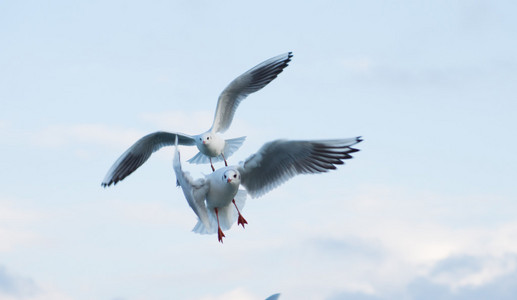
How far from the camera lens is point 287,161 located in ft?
36.2

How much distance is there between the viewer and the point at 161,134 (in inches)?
566

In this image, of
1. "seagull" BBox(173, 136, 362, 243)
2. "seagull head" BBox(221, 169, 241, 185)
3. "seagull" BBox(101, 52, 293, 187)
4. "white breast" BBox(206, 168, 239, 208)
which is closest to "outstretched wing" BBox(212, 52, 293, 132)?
"seagull" BBox(101, 52, 293, 187)

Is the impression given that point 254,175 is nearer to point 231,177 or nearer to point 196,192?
point 231,177

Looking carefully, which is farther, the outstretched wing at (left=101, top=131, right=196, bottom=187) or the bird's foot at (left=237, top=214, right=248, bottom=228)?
the outstretched wing at (left=101, top=131, right=196, bottom=187)

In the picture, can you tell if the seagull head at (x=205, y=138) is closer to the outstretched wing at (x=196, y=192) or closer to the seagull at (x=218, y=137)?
the seagull at (x=218, y=137)

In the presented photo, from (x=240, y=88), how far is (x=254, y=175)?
390 centimetres

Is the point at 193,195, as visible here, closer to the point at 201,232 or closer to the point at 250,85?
the point at 201,232

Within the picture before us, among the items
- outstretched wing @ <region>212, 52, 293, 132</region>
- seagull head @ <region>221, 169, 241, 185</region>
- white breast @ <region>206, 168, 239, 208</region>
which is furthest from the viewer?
outstretched wing @ <region>212, 52, 293, 132</region>

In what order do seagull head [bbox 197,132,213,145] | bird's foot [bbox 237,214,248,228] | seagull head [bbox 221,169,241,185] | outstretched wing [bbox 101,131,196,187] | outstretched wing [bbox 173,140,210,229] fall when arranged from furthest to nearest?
seagull head [bbox 197,132,213,145]
outstretched wing [bbox 101,131,196,187]
bird's foot [bbox 237,214,248,228]
seagull head [bbox 221,169,241,185]
outstretched wing [bbox 173,140,210,229]

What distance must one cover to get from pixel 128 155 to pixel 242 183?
324 cm

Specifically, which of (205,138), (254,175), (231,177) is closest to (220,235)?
(254,175)

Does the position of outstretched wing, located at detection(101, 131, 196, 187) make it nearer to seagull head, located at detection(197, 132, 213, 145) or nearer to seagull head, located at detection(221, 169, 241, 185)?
seagull head, located at detection(197, 132, 213, 145)

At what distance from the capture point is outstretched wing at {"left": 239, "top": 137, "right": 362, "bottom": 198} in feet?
34.9

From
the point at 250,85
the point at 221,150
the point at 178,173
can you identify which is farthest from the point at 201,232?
the point at 250,85
